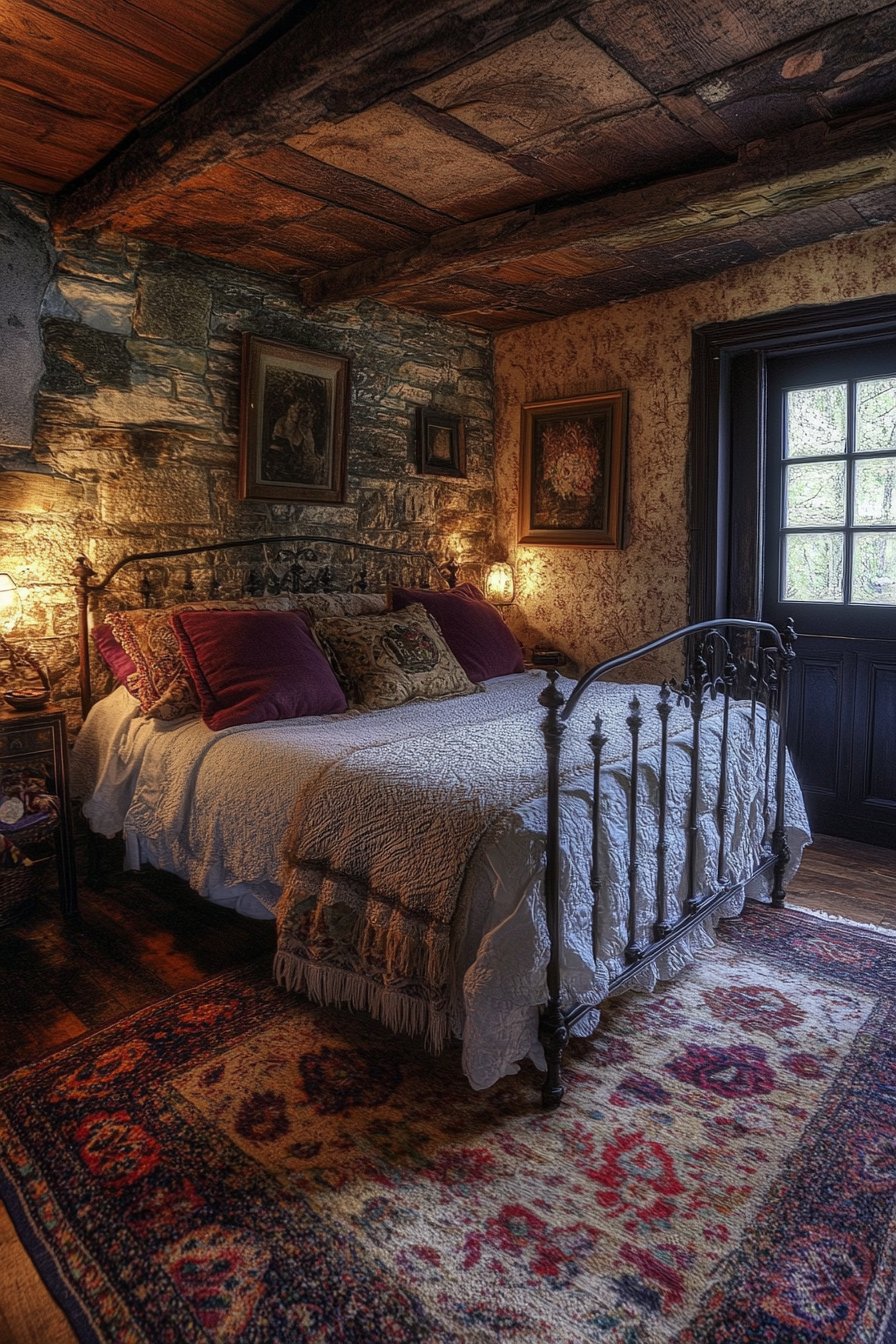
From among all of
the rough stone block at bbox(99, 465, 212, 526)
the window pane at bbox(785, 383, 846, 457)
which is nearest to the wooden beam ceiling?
the window pane at bbox(785, 383, 846, 457)

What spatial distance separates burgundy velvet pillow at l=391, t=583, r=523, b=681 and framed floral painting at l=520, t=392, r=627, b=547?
2.97ft

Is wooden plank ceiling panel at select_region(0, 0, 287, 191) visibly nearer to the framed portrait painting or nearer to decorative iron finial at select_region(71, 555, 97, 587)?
the framed portrait painting

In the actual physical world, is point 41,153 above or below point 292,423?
above

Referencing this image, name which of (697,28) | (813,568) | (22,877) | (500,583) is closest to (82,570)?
(22,877)

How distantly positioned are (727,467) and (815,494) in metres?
0.42

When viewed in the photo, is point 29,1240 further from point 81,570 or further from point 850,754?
point 850,754

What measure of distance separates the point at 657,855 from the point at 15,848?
2002mm

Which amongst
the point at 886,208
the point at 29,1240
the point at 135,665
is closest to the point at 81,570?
the point at 135,665

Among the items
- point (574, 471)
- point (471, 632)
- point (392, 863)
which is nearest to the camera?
point (392, 863)

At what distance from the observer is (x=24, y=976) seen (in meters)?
2.48

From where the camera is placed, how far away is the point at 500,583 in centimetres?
474

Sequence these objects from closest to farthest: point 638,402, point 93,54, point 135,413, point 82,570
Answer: point 93,54 < point 82,570 < point 135,413 < point 638,402

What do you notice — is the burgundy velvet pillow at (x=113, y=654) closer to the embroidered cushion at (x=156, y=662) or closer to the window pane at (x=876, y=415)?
the embroidered cushion at (x=156, y=662)

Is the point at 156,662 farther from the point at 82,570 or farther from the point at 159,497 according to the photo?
the point at 159,497
